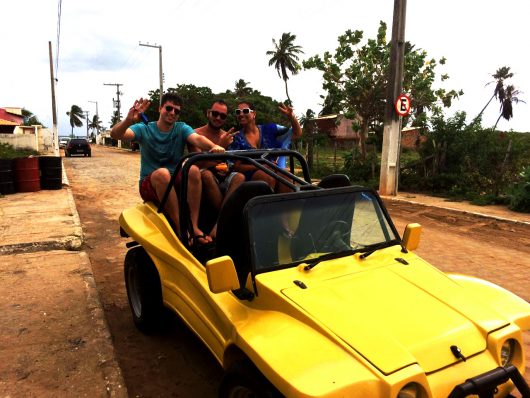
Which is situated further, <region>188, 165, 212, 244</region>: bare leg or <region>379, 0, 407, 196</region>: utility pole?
<region>379, 0, 407, 196</region>: utility pole

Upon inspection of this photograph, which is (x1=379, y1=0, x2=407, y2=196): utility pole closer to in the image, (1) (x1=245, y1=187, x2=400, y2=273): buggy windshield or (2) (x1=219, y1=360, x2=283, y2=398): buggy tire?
(1) (x1=245, y1=187, x2=400, y2=273): buggy windshield

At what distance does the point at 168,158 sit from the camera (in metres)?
4.41

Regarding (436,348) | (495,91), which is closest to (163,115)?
(436,348)

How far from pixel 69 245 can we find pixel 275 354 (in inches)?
203

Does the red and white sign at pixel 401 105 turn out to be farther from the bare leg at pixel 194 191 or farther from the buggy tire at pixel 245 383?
the buggy tire at pixel 245 383

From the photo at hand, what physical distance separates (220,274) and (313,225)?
72 cm

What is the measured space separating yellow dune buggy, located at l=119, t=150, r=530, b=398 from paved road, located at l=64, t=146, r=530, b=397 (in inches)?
18.5

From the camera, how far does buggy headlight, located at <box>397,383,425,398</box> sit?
6.01 ft

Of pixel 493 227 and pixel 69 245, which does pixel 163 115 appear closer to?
pixel 69 245

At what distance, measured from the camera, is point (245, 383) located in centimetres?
205

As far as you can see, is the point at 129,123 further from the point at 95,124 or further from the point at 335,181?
the point at 95,124

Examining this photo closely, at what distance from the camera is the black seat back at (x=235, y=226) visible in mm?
2631

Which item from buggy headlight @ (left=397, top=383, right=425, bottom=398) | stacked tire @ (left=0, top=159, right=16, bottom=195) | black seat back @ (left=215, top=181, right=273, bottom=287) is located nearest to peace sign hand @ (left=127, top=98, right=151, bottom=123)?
black seat back @ (left=215, top=181, right=273, bottom=287)

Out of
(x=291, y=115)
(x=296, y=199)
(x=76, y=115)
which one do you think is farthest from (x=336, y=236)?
(x=76, y=115)
